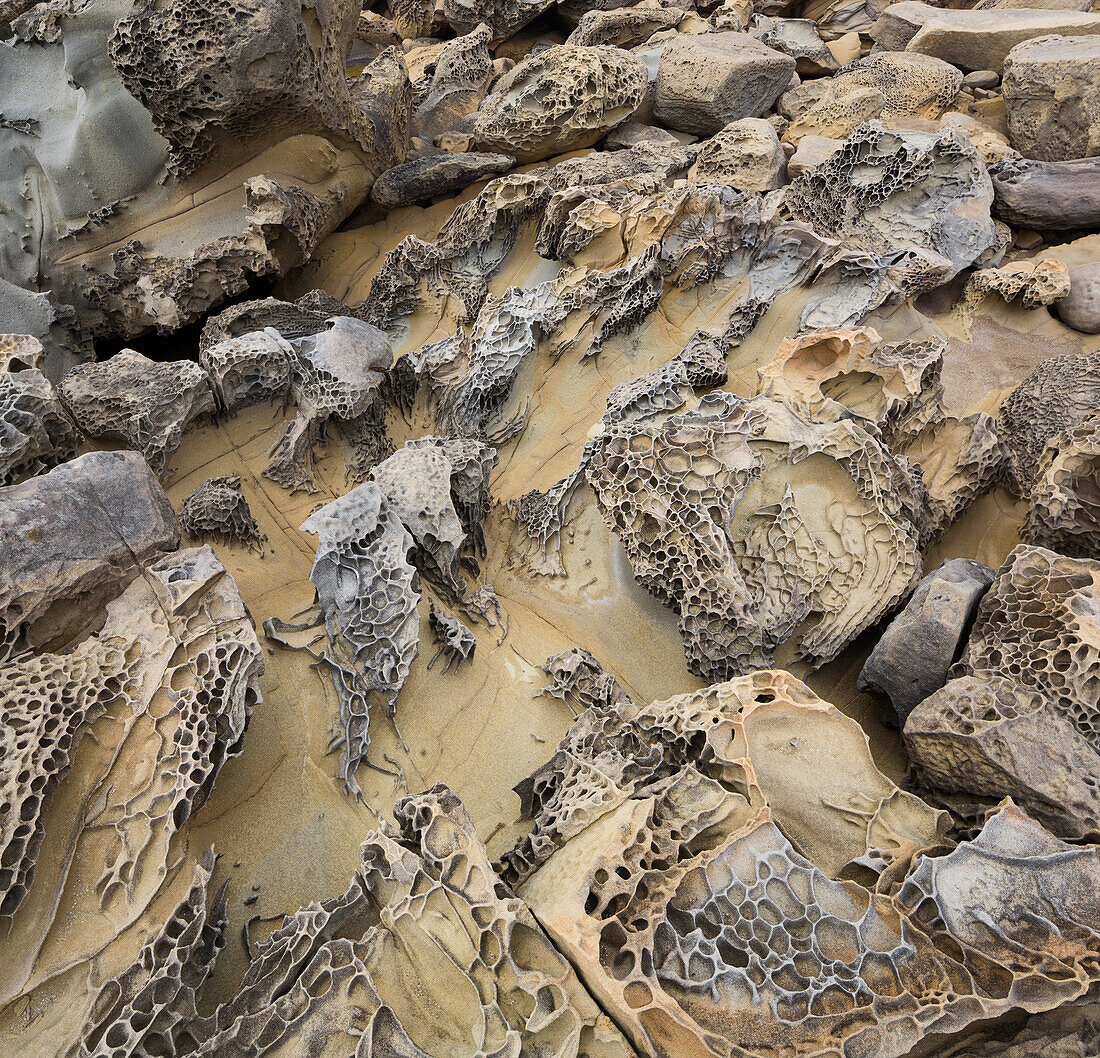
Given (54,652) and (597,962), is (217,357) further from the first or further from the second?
(597,962)

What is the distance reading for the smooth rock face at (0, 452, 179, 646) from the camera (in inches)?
84.7

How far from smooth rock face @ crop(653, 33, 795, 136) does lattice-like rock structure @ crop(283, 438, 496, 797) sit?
15.6 feet

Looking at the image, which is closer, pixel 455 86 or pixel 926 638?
pixel 926 638

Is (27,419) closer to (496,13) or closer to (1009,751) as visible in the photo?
(1009,751)

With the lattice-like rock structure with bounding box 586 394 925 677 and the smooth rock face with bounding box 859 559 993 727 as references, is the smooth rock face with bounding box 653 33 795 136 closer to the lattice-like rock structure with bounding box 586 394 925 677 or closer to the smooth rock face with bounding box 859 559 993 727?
the lattice-like rock structure with bounding box 586 394 925 677

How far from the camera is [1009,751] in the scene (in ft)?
6.93

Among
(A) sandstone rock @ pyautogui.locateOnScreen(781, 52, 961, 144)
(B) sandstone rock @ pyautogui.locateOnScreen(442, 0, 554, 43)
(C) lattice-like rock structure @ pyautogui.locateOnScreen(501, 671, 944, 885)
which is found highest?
(B) sandstone rock @ pyautogui.locateOnScreen(442, 0, 554, 43)

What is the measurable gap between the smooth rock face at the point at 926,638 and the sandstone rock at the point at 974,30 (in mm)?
5911

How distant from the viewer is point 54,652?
2.24 metres

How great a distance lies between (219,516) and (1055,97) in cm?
644

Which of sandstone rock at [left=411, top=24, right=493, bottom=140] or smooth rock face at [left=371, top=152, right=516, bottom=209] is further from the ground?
sandstone rock at [left=411, top=24, right=493, bottom=140]

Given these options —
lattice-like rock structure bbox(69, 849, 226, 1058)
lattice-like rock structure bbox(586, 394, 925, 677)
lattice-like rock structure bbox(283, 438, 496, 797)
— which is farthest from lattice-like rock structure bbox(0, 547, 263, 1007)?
lattice-like rock structure bbox(586, 394, 925, 677)

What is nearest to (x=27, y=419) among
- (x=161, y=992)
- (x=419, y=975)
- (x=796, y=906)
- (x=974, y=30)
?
(x=161, y=992)

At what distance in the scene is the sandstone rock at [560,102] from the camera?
5.43 m
